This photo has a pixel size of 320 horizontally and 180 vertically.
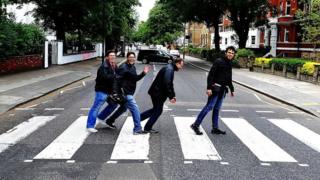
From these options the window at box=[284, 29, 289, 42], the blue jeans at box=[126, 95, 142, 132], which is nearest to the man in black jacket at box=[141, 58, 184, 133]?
the blue jeans at box=[126, 95, 142, 132]

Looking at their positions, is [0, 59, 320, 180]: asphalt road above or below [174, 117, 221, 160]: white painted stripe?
below

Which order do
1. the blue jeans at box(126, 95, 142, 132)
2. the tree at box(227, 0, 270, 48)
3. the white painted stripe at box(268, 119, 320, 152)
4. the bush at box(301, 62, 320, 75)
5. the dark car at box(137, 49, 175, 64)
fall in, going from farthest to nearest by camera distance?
the dark car at box(137, 49, 175, 64) < the tree at box(227, 0, 270, 48) < the bush at box(301, 62, 320, 75) < the blue jeans at box(126, 95, 142, 132) < the white painted stripe at box(268, 119, 320, 152)

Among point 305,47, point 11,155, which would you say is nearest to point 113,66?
point 11,155

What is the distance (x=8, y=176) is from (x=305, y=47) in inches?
1858

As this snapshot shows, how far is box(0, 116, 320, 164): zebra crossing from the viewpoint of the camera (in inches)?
299

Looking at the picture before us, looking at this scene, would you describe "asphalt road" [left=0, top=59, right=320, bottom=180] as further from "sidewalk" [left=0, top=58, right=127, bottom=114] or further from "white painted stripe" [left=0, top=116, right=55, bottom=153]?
"sidewalk" [left=0, top=58, right=127, bottom=114]

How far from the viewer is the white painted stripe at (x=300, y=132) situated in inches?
363

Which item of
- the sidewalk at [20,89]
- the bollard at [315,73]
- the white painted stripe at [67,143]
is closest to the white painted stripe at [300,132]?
the white painted stripe at [67,143]

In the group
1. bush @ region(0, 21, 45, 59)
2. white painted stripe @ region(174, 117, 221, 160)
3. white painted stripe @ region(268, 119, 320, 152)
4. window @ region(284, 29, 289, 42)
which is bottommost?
white painted stripe @ region(268, 119, 320, 152)

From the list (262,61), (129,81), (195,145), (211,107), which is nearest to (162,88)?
(129,81)

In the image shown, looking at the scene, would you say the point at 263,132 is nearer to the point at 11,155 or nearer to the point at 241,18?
the point at 11,155

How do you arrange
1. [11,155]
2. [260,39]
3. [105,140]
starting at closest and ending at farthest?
[11,155] < [105,140] < [260,39]

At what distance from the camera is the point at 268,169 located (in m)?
6.94

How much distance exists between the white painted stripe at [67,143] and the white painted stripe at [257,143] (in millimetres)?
3040
